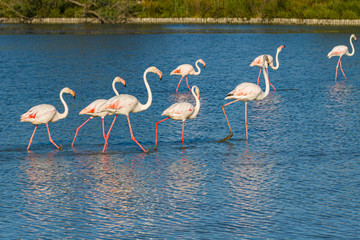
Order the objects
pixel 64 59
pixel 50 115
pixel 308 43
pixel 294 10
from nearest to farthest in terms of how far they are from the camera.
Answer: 1. pixel 50 115
2. pixel 64 59
3. pixel 308 43
4. pixel 294 10

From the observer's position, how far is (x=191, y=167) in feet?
34.4

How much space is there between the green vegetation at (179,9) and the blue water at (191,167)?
2725 centimetres

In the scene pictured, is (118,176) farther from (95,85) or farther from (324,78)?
(324,78)

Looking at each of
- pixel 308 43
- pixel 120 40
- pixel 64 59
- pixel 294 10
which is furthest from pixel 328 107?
pixel 294 10

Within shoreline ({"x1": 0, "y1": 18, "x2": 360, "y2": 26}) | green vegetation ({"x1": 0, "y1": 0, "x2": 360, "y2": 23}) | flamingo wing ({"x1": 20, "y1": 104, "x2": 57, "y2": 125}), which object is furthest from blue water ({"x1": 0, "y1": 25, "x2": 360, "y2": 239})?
green vegetation ({"x1": 0, "y1": 0, "x2": 360, "y2": 23})

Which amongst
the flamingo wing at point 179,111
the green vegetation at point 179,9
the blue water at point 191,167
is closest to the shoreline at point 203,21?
the green vegetation at point 179,9

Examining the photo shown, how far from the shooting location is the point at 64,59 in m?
28.6

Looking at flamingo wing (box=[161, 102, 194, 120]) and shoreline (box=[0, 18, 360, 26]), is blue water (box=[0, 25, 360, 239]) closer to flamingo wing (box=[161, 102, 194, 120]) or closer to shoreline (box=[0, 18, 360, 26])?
flamingo wing (box=[161, 102, 194, 120])

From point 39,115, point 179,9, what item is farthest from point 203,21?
point 39,115

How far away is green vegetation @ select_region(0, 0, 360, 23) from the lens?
160 feet

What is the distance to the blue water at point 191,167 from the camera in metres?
7.82

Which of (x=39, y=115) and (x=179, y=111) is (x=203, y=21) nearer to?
(x=179, y=111)

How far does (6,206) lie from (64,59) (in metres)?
20.6

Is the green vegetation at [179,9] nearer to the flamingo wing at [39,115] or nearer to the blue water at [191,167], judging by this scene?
the blue water at [191,167]
